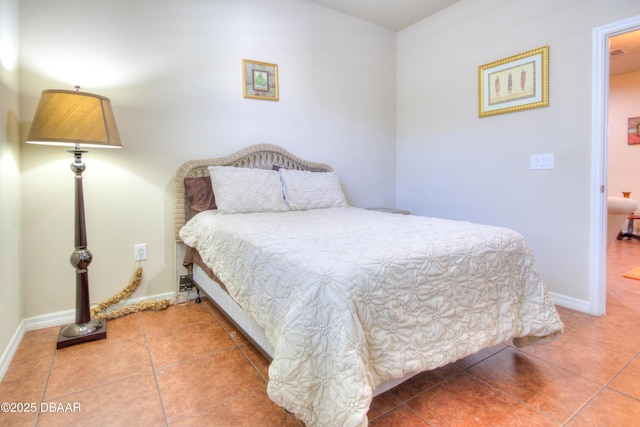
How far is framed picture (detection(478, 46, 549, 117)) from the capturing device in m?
2.55

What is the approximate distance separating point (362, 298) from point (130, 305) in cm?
207

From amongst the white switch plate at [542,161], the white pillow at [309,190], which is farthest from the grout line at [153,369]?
the white switch plate at [542,161]

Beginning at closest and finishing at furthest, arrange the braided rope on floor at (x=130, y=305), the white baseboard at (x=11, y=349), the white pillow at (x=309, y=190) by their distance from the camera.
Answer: the white baseboard at (x=11, y=349) < the braided rope on floor at (x=130, y=305) < the white pillow at (x=309, y=190)

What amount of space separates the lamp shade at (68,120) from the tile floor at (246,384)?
1.16 meters

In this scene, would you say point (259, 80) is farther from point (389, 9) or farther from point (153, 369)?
point (153, 369)

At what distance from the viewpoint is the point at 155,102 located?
8.25 ft

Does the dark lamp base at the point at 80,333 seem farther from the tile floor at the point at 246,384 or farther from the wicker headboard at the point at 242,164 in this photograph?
the wicker headboard at the point at 242,164

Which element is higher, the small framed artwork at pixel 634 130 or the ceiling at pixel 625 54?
the ceiling at pixel 625 54

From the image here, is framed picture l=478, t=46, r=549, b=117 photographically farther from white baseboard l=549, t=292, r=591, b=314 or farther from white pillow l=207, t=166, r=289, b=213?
white pillow l=207, t=166, r=289, b=213

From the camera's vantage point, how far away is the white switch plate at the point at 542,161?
2.54m

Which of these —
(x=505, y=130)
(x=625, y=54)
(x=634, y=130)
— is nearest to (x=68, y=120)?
(x=505, y=130)

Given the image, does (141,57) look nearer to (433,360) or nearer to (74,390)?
(74,390)

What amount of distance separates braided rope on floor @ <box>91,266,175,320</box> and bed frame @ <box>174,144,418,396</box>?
26 cm

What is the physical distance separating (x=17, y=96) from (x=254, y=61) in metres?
1.64
